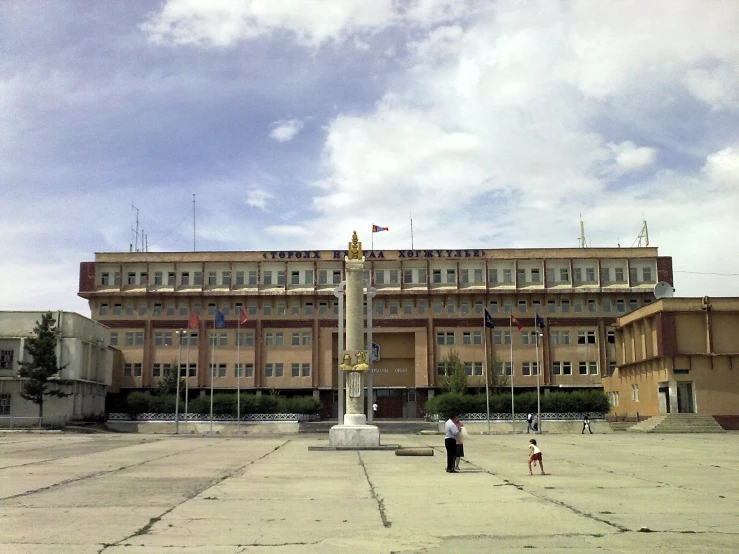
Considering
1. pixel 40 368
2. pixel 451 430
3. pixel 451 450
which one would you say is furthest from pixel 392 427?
pixel 451 430

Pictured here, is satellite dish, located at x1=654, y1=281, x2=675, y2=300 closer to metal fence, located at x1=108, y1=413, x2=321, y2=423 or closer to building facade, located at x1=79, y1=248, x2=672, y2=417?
building facade, located at x1=79, y1=248, x2=672, y2=417

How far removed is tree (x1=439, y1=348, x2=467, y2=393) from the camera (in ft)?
242

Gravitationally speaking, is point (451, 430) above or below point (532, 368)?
below

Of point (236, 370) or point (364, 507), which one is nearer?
point (364, 507)

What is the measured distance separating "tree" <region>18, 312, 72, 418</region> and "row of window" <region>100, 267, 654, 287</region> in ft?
77.3

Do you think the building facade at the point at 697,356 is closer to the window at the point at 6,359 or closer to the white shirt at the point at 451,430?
the white shirt at the point at 451,430

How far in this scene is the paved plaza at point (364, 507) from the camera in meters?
11.4

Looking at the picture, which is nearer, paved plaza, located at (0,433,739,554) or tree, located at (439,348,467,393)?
paved plaza, located at (0,433,739,554)

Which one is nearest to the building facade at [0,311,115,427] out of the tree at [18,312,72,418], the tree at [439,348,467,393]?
the tree at [18,312,72,418]

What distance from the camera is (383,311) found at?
3233 inches

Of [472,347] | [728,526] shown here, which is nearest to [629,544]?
[728,526]

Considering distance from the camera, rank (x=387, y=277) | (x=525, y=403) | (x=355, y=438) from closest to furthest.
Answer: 1. (x=355, y=438)
2. (x=525, y=403)
3. (x=387, y=277)

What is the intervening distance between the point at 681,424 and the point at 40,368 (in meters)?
48.6

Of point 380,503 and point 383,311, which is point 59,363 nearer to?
point 383,311
